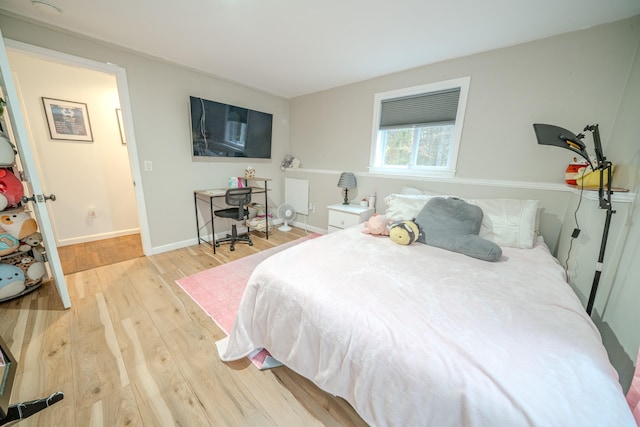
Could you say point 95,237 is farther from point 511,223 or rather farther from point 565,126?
point 565,126

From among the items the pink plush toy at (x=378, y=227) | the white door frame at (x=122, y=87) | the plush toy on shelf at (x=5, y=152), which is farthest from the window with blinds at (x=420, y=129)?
the plush toy on shelf at (x=5, y=152)

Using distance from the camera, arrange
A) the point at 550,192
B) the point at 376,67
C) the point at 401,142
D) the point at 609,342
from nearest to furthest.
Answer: the point at 609,342
the point at 550,192
the point at 376,67
the point at 401,142

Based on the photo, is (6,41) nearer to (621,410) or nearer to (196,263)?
(196,263)

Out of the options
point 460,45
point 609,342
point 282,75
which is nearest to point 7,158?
point 282,75

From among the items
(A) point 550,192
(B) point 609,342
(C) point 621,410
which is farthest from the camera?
(A) point 550,192

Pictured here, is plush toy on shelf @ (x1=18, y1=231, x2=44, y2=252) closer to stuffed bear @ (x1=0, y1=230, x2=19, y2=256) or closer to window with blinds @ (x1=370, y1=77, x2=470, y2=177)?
stuffed bear @ (x1=0, y1=230, x2=19, y2=256)

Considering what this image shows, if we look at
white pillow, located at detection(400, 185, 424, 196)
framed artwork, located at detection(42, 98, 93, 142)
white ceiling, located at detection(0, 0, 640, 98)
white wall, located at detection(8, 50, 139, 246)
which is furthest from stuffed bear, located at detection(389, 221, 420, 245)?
framed artwork, located at detection(42, 98, 93, 142)

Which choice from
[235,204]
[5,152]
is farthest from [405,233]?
[5,152]

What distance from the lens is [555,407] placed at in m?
0.60

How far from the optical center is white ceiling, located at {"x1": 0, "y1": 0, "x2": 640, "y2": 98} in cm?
157

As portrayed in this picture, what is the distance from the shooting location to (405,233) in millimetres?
1729

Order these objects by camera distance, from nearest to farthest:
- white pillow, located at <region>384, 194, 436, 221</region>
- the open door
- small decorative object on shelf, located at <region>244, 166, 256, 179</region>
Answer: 1. the open door
2. white pillow, located at <region>384, 194, 436, 221</region>
3. small decorative object on shelf, located at <region>244, 166, 256, 179</region>

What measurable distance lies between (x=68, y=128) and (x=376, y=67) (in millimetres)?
3958

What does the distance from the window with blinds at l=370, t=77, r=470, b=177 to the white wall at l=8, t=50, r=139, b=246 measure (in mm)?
3721
